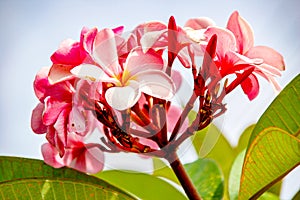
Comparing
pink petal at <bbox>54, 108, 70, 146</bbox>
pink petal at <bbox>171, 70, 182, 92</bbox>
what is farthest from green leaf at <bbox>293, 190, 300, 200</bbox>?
pink petal at <bbox>54, 108, 70, 146</bbox>

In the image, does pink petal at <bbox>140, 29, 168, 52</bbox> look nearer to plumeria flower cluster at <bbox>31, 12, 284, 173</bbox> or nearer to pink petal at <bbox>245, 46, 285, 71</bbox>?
plumeria flower cluster at <bbox>31, 12, 284, 173</bbox>

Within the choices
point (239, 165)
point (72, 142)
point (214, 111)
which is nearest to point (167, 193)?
point (239, 165)

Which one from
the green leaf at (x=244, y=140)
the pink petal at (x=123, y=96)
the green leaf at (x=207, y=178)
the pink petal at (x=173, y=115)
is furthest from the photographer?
the green leaf at (x=244, y=140)

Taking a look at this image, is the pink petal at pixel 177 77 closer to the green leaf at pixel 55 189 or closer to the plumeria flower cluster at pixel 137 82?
the plumeria flower cluster at pixel 137 82

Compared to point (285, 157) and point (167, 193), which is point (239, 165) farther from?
point (285, 157)

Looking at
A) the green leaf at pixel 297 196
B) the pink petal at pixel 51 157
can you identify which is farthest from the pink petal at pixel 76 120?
the green leaf at pixel 297 196

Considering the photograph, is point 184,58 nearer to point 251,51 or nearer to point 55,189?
point 251,51

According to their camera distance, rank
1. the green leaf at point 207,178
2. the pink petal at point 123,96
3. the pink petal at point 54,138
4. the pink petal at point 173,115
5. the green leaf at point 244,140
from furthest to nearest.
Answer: the green leaf at point 244,140 < the green leaf at point 207,178 < the pink petal at point 173,115 < the pink petal at point 54,138 < the pink petal at point 123,96

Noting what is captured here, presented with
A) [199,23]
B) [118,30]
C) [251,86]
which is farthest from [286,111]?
[118,30]
